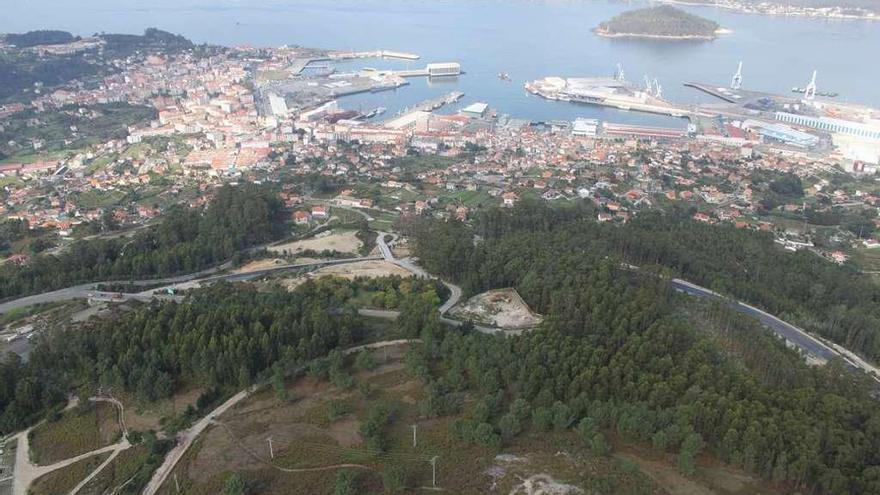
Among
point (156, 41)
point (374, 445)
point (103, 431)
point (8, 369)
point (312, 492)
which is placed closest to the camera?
point (312, 492)

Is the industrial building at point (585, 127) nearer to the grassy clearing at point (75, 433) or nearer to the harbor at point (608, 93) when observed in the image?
the harbor at point (608, 93)

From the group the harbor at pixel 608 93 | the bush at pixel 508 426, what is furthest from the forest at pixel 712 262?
the harbor at pixel 608 93

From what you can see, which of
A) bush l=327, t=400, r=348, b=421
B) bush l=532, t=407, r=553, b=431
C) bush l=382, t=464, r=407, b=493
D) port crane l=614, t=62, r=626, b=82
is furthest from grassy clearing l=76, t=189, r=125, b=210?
port crane l=614, t=62, r=626, b=82

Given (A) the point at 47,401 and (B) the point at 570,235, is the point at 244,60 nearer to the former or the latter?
(B) the point at 570,235

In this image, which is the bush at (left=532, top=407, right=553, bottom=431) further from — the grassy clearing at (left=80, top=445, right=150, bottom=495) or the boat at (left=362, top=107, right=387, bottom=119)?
the boat at (left=362, top=107, right=387, bottom=119)

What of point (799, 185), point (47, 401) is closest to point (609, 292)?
point (47, 401)

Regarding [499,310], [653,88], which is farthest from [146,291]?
[653,88]

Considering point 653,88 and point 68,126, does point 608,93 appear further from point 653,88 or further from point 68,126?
point 68,126
